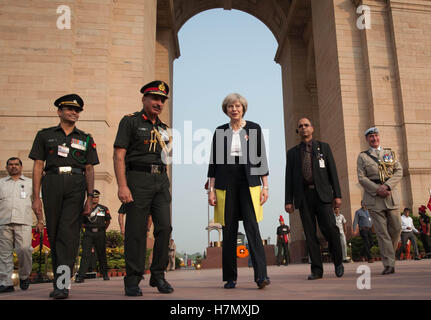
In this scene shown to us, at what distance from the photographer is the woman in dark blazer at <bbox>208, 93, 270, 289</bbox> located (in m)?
4.47

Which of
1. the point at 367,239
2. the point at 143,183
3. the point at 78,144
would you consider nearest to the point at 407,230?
the point at 367,239

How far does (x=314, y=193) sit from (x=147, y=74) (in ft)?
41.4

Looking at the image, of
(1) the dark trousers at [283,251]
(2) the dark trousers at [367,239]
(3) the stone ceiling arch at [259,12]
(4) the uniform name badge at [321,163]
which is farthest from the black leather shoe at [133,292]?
(3) the stone ceiling arch at [259,12]

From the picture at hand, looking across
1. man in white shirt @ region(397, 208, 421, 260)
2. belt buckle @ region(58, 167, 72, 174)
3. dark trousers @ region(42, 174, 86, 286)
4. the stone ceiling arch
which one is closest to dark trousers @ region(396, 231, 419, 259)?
man in white shirt @ region(397, 208, 421, 260)

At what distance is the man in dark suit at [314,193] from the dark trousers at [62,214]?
10.1 ft

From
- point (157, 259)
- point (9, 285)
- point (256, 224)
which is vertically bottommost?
point (9, 285)

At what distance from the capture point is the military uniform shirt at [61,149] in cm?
427

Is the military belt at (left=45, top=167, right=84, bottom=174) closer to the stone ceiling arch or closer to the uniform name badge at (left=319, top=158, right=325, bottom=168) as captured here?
the uniform name badge at (left=319, top=158, right=325, bottom=168)

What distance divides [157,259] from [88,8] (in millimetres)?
13660

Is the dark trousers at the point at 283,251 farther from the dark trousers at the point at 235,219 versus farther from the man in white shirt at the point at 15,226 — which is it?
the dark trousers at the point at 235,219

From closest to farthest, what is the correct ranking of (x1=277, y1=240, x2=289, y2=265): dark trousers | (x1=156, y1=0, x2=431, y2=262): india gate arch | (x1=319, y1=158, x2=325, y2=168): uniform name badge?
(x1=319, y1=158, x2=325, y2=168): uniform name badge → (x1=156, y1=0, x2=431, y2=262): india gate arch → (x1=277, y1=240, x2=289, y2=265): dark trousers

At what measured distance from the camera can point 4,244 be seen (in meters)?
6.10
